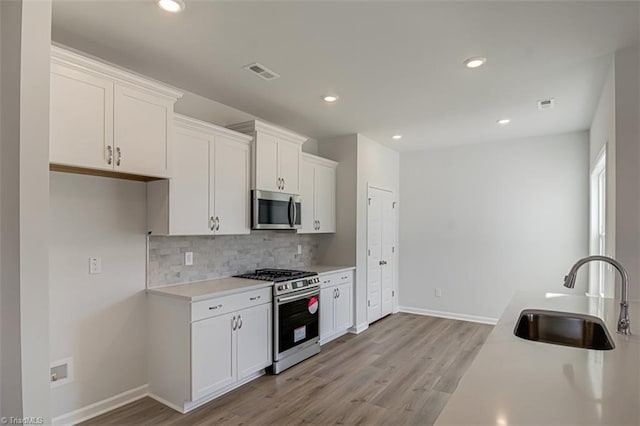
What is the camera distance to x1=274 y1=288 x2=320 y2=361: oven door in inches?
136

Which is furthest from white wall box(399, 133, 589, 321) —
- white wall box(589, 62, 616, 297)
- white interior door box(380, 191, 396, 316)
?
white wall box(589, 62, 616, 297)

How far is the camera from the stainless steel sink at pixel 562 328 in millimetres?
1940

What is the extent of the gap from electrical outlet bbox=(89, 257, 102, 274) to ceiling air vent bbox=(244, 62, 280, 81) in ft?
6.10

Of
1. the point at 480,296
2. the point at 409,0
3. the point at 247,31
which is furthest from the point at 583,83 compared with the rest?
the point at 480,296

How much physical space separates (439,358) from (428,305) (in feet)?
6.34

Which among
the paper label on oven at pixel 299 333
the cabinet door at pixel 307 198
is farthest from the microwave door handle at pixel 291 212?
the paper label on oven at pixel 299 333

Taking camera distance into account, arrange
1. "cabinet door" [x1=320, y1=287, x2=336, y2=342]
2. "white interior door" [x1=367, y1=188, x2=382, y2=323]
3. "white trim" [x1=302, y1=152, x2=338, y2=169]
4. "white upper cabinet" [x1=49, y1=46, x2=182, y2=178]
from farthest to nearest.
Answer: "white interior door" [x1=367, y1=188, x2=382, y2=323] → "white trim" [x1=302, y1=152, x2=338, y2=169] → "cabinet door" [x1=320, y1=287, x2=336, y2=342] → "white upper cabinet" [x1=49, y1=46, x2=182, y2=178]

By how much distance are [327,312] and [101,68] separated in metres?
3.24

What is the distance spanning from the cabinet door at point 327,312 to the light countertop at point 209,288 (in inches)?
40.4

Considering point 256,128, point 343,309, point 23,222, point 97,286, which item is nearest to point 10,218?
point 23,222

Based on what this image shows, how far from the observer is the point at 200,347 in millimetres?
2766

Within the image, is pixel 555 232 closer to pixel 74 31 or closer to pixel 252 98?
pixel 252 98

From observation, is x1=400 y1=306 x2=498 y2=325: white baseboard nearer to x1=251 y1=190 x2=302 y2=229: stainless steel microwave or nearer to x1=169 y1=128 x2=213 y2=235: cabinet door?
x1=251 y1=190 x2=302 y2=229: stainless steel microwave

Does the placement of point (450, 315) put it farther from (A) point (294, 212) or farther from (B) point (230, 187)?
(B) point (230, 187)
